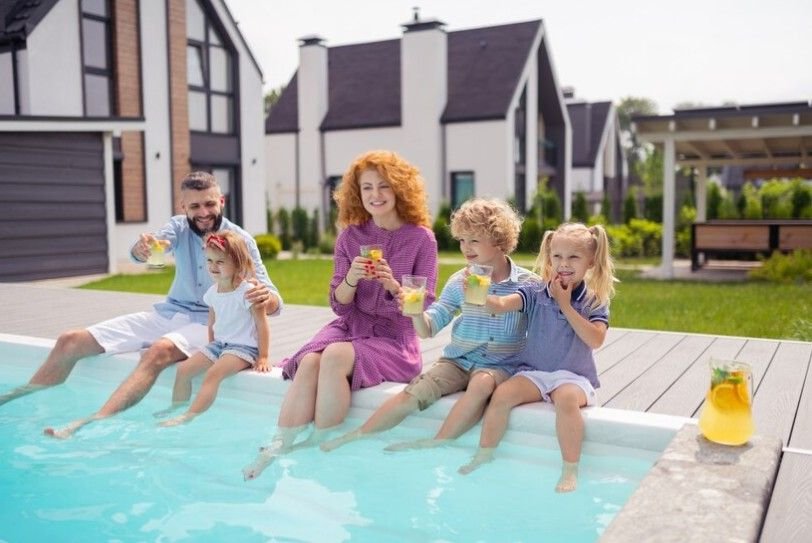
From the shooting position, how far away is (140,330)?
5070 millimetres

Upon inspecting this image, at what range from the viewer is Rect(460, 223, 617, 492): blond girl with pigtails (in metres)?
3.50

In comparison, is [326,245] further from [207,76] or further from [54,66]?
[54,66]

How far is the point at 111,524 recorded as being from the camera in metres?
3.38

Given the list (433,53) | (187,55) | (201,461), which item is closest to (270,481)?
(201,461)

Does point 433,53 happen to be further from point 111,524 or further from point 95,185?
point 111,524

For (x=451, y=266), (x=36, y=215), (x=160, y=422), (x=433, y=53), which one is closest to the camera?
(x=160, y=422)

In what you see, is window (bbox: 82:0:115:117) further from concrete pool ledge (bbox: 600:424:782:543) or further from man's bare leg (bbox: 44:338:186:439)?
concrete pool ledge (bbox: 600:424:782:543)

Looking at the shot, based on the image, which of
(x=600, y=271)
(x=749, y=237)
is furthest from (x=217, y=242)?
(x=749, y=237)

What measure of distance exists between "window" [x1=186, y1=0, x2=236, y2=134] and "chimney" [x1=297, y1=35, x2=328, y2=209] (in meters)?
6.44

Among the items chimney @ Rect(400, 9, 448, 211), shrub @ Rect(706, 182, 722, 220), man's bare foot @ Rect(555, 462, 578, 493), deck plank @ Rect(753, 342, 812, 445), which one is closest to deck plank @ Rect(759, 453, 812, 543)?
deck plank @ Rect(753, 342, 812, 445)

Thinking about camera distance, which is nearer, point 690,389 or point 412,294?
point 412,294

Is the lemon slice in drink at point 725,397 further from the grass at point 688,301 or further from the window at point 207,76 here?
the window at point 207,76

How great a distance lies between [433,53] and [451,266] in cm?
1066

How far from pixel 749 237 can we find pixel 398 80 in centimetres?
1573
